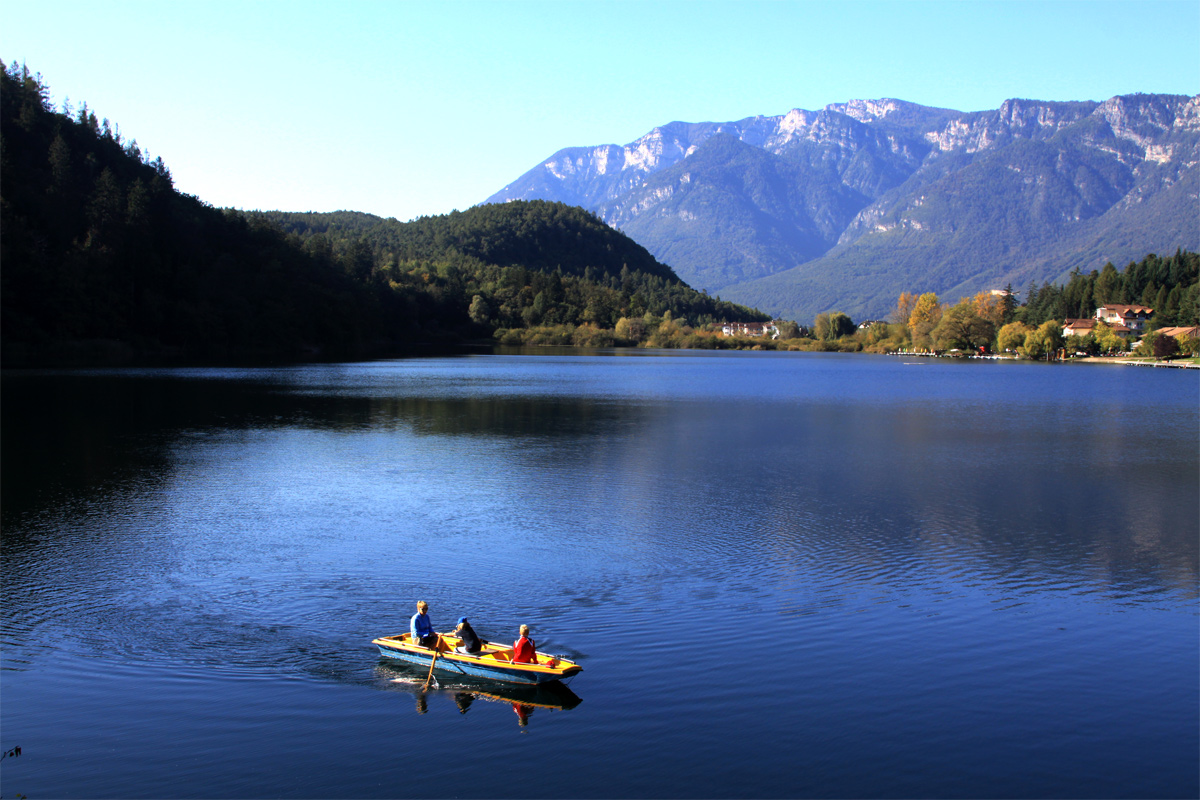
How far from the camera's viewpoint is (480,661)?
41.3 ft

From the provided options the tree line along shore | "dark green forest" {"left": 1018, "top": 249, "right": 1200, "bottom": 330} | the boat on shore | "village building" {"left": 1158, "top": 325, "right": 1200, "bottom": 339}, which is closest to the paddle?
the boat on shore

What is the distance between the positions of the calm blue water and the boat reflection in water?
86mm

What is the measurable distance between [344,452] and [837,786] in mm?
28113

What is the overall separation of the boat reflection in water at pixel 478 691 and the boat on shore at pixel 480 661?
0.55 feet

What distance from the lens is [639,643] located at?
Result: 14375mm

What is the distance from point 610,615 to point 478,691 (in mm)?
A: 3574

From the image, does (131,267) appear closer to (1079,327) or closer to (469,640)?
(469,640)

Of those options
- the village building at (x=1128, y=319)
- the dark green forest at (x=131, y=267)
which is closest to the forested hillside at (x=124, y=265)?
the dark green forest at (x=131, y=267)

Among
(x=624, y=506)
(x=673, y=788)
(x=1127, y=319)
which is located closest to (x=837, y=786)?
(x=673, y=788)

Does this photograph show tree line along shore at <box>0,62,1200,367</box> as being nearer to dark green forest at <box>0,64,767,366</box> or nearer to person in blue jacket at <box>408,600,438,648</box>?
dark green forest at <box>0,64,767,366</box>

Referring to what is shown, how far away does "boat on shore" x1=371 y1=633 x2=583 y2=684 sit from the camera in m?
12.3

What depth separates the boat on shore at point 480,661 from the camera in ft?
40.2

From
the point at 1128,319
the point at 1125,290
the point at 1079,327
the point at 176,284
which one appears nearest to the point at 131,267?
the point at 176,284

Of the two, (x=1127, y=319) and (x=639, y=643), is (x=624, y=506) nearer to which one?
(x=639, y=643)
